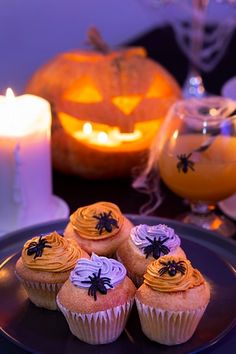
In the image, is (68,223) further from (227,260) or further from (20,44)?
(20,44)

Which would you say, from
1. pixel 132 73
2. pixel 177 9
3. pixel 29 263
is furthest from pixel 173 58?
pixel 29 263

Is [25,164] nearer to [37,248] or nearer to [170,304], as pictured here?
[37,248]

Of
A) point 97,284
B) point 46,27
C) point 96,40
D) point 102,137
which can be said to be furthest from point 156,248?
point 46,27

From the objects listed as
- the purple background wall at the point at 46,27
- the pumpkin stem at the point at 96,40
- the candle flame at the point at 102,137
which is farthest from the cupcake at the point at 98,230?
the purple background wall at the point at 46,27

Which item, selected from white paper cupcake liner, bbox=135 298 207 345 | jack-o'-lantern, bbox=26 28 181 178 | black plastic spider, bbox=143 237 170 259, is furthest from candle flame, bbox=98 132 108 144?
white paper cupcake liner, bbox=135 298 207 345

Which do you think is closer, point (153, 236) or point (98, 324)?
point (98, 324)

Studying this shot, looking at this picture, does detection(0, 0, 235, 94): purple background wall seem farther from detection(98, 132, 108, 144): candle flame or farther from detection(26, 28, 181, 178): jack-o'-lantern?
detection(98, 132, 108, 144): candle flame
